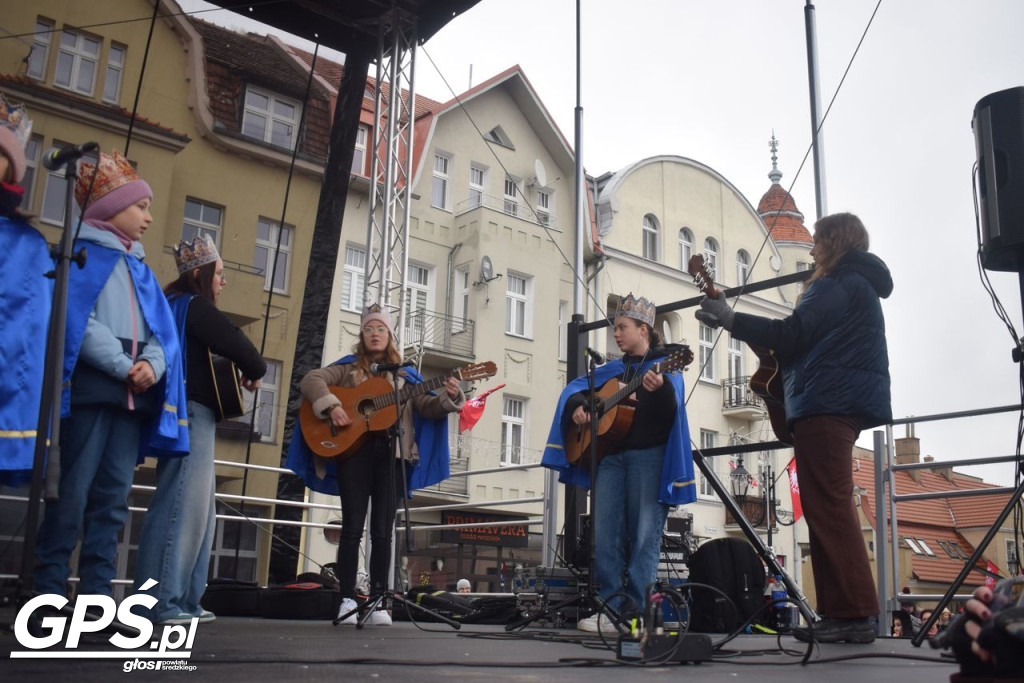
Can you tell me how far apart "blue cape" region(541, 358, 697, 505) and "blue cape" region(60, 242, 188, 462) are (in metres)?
2.17

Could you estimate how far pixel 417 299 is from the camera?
16.9 m

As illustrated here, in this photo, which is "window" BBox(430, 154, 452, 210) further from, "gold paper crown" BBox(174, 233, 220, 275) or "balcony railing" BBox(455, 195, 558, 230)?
"gold paper crown" BBox(174, 233, 220, 275)

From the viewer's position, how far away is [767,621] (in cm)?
592

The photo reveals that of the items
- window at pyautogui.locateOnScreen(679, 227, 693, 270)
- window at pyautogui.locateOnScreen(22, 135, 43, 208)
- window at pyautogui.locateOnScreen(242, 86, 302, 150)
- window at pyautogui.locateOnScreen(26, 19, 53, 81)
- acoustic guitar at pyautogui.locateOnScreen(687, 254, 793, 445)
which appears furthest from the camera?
window at pyautogui.locateOnScreen(679, 227, 693, 270)

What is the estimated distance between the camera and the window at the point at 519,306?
712 inches

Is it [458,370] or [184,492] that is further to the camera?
[458,370]

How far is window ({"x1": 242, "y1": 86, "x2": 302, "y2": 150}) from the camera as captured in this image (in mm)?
6516

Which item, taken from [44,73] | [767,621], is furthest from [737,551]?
[44,73]

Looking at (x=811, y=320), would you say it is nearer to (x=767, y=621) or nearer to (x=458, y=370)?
(x=458, y=370)

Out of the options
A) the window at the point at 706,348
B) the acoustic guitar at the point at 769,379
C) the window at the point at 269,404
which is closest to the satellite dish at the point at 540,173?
the window at the point at 706,348

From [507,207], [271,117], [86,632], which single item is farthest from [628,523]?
[507,207]

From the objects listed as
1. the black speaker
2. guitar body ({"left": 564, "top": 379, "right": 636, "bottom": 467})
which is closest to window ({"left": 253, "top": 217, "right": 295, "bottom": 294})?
guitar body ({"left": 564, "top": 379, "right": 636, "bottom": 467})

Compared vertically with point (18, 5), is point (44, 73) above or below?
below

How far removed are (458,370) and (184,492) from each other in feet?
5.26
